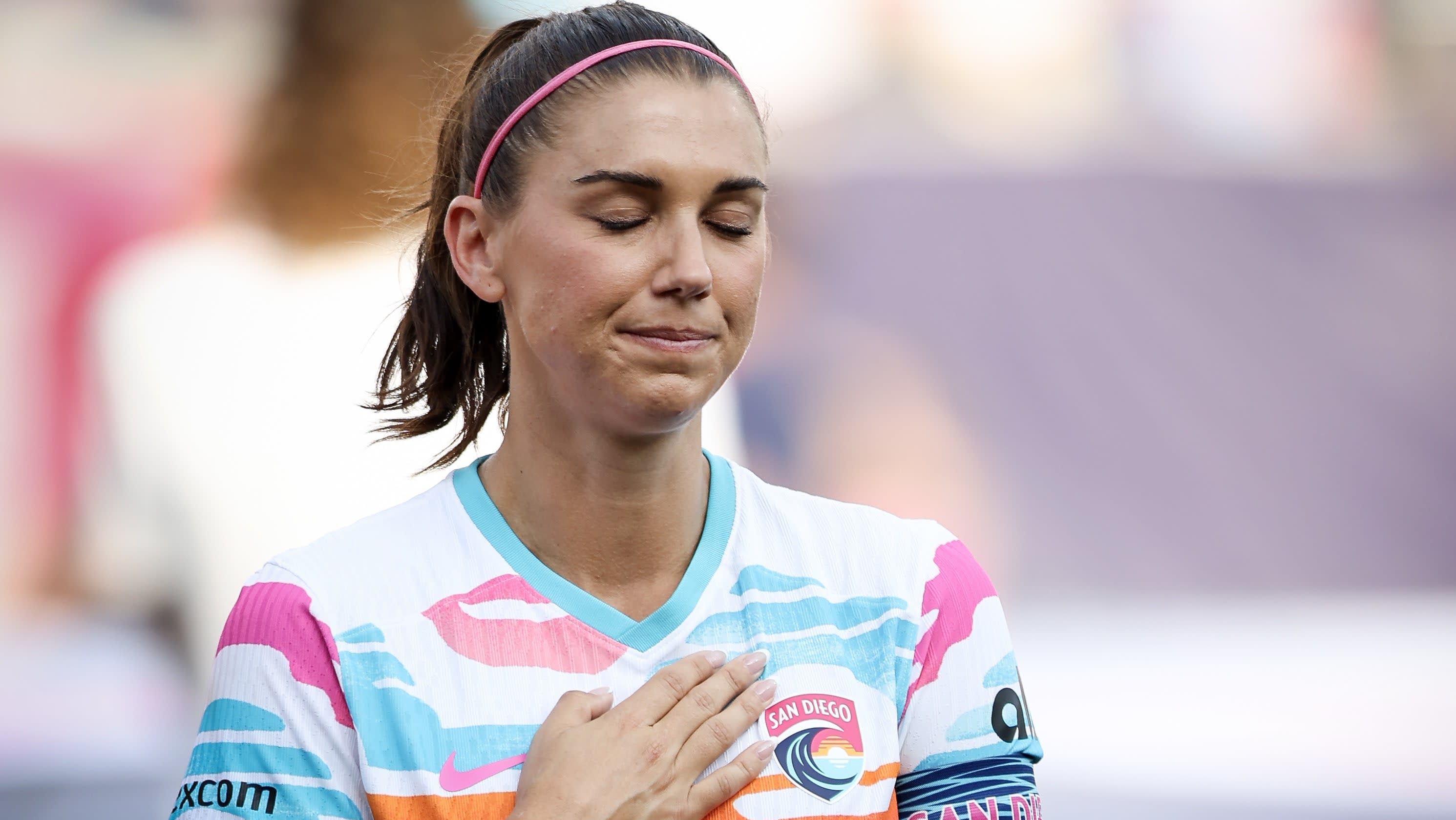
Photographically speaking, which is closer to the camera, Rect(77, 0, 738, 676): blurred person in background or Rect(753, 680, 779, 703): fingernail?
Rect(753, 680, 779, 703): fingernail

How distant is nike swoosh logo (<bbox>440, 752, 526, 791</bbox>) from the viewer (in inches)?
50.9

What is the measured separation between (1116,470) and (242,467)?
8.63ft

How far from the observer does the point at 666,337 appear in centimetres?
137

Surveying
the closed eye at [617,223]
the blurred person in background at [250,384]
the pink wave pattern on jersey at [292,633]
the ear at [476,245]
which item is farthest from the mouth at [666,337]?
the blurred person in background at [250,384]

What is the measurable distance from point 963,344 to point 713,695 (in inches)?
118

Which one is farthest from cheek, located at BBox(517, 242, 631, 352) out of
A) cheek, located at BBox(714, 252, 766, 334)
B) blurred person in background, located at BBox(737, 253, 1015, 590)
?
blurred person in background, located at BBox(737, 253, 1015, 590)

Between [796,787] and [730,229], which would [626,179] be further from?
[796,787]

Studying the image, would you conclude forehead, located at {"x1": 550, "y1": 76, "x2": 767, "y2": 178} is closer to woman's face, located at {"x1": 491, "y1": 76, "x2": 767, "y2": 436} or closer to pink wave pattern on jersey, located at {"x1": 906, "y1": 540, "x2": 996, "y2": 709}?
woman's face, located at {"x1": 491, "y1": 76, "x2": 767, "y2": 436}

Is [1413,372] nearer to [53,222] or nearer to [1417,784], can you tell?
[1417,784]

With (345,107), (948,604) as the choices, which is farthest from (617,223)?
(345,107)

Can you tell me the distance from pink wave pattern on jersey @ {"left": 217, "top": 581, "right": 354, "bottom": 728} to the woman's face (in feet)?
1.14

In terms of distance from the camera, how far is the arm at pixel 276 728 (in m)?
1.28

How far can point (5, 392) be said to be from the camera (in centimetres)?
352

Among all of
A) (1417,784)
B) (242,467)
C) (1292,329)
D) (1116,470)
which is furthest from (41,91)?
(1417,784)
